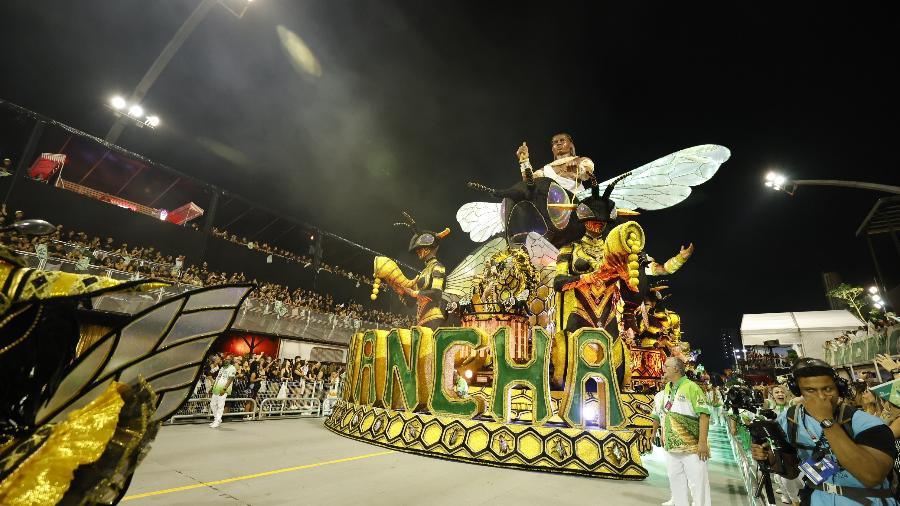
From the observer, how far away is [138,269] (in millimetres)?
15516

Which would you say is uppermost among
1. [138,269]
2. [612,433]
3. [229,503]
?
[138,269]

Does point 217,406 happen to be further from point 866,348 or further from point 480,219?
point 866,348

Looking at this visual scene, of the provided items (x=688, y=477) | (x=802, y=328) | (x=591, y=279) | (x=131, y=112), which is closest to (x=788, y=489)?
(x=688, y=477)

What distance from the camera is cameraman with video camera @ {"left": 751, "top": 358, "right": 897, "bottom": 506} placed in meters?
2.36

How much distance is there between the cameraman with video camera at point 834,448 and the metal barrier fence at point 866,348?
1159 cm

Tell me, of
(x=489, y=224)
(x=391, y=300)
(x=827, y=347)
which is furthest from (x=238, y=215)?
(x=827, y=347)

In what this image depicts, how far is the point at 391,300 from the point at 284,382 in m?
22.6

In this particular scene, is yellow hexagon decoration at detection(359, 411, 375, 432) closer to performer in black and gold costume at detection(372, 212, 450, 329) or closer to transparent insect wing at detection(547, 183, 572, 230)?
performer in black and gold costume at detection(372, 212, 450, 329)

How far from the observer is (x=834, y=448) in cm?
240

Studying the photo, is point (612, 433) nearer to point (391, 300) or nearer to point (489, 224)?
point (489, 224)

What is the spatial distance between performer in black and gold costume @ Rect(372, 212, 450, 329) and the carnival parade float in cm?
5

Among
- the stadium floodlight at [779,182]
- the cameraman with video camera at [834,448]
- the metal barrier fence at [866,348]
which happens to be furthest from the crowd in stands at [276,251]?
the metal barrier fence at [866,348]

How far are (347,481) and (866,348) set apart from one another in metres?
19.4

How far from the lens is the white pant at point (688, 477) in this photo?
14.7ft
